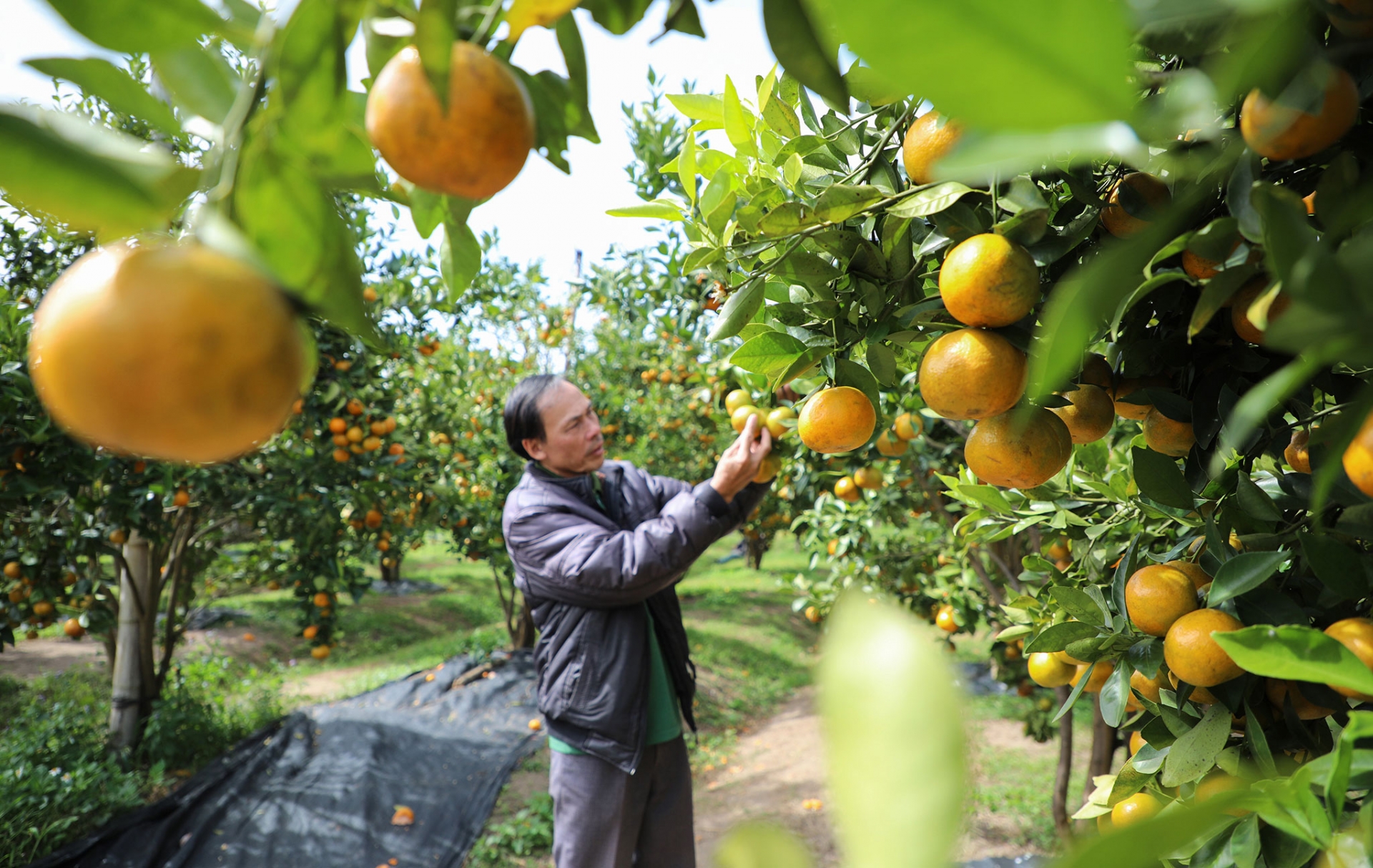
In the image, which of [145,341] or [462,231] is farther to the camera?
[462,231]

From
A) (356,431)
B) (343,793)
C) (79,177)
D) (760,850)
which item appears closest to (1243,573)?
(760,850)

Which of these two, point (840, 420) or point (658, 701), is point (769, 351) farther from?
point (658, 701)

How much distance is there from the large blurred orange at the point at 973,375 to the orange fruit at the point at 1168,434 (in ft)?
0.54

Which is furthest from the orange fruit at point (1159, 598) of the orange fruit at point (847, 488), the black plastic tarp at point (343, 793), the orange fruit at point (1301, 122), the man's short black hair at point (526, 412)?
the black plastic tarp at point (343, 793)

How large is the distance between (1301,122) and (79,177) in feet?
1.41

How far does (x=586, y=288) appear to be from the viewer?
3.39m

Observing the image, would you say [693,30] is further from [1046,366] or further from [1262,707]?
[1262,707]

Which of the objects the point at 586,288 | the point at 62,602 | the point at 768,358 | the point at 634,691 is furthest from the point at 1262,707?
the point at 62,602

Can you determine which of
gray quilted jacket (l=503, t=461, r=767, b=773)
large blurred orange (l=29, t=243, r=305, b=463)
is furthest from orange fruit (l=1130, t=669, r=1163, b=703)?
gray quilted jacket (l=503, t=461, r=767, b=773)

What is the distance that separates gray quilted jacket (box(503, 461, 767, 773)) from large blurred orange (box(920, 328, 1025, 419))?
1.34 meters

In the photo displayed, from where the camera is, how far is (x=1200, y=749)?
536mm

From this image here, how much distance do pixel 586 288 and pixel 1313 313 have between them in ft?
10.9

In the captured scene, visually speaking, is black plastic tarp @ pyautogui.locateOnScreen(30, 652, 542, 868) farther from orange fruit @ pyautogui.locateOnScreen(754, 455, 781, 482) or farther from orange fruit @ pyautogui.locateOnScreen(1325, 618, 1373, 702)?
orange fruit @ pyautogui.locateOnScreen(1325, 618, 1373, 702)

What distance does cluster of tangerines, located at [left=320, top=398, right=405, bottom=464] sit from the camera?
2.90 meters
